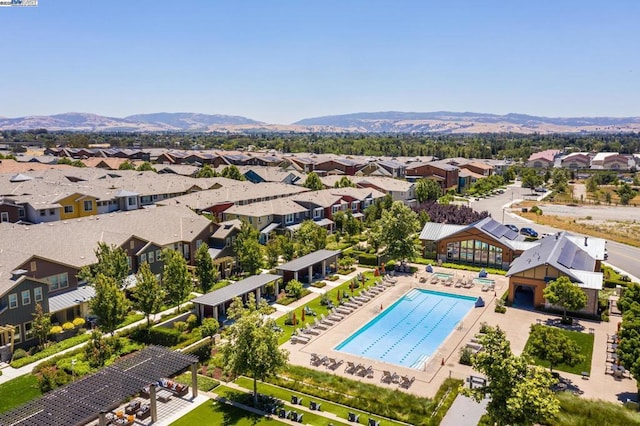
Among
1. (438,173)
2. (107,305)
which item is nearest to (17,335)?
(107,305)

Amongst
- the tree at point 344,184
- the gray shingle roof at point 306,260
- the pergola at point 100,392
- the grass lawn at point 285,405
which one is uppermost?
the tree at point 344,184

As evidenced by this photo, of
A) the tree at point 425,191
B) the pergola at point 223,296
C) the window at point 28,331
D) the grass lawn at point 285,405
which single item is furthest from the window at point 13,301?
the tree at point 425,191

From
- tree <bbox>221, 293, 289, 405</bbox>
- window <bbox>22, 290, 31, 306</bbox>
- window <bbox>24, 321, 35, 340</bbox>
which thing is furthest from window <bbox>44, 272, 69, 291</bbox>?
tree <bbox>221, 293, 289, 405</bbox>

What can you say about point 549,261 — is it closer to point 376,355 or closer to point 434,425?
point 376,355

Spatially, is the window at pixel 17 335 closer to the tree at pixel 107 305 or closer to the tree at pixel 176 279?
the tree at pixel 107 305

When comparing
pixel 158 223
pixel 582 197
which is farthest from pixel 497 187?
pixel 158 223

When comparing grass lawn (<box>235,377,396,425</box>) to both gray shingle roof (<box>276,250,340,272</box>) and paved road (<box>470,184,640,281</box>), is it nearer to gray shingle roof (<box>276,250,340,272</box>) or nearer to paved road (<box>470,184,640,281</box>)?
gray shingle roof (<box>276,250,340,272</box>)
